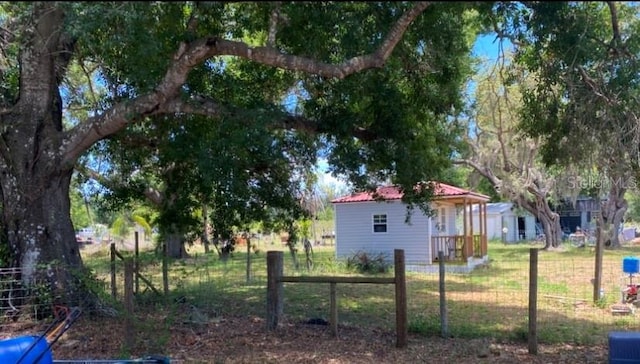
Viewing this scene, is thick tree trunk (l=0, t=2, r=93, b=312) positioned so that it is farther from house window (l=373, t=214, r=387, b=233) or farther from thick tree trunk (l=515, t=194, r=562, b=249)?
thick tree trunk (l=515, t=194, r=562, b=249)

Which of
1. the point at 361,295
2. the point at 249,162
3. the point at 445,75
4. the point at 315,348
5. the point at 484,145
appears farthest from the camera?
the point at 484,145

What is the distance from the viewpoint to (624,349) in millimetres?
6410

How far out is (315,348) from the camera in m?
8.31

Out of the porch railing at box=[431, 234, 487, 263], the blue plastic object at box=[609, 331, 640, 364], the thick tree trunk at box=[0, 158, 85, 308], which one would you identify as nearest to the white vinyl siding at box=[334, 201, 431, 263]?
the porch railing at box=[431, 234, 487, 263]

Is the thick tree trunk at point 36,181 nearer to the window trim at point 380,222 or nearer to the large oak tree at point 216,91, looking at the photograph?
the large oak tree at point 216,91

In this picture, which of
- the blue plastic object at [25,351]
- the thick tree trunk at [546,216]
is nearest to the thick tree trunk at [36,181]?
the blue plastic object at [25,351]

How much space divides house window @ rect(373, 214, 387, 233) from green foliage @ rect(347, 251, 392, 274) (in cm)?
178

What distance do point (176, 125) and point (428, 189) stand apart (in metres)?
4.52

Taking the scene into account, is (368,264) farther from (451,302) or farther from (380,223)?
(451,302)

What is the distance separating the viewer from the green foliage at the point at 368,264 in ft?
70.0

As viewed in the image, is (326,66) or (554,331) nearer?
(326,66)

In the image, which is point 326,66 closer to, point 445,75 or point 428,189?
point 445,75

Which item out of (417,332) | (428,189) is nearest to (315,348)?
(417,332)

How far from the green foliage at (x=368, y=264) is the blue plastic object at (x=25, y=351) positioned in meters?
16.0
